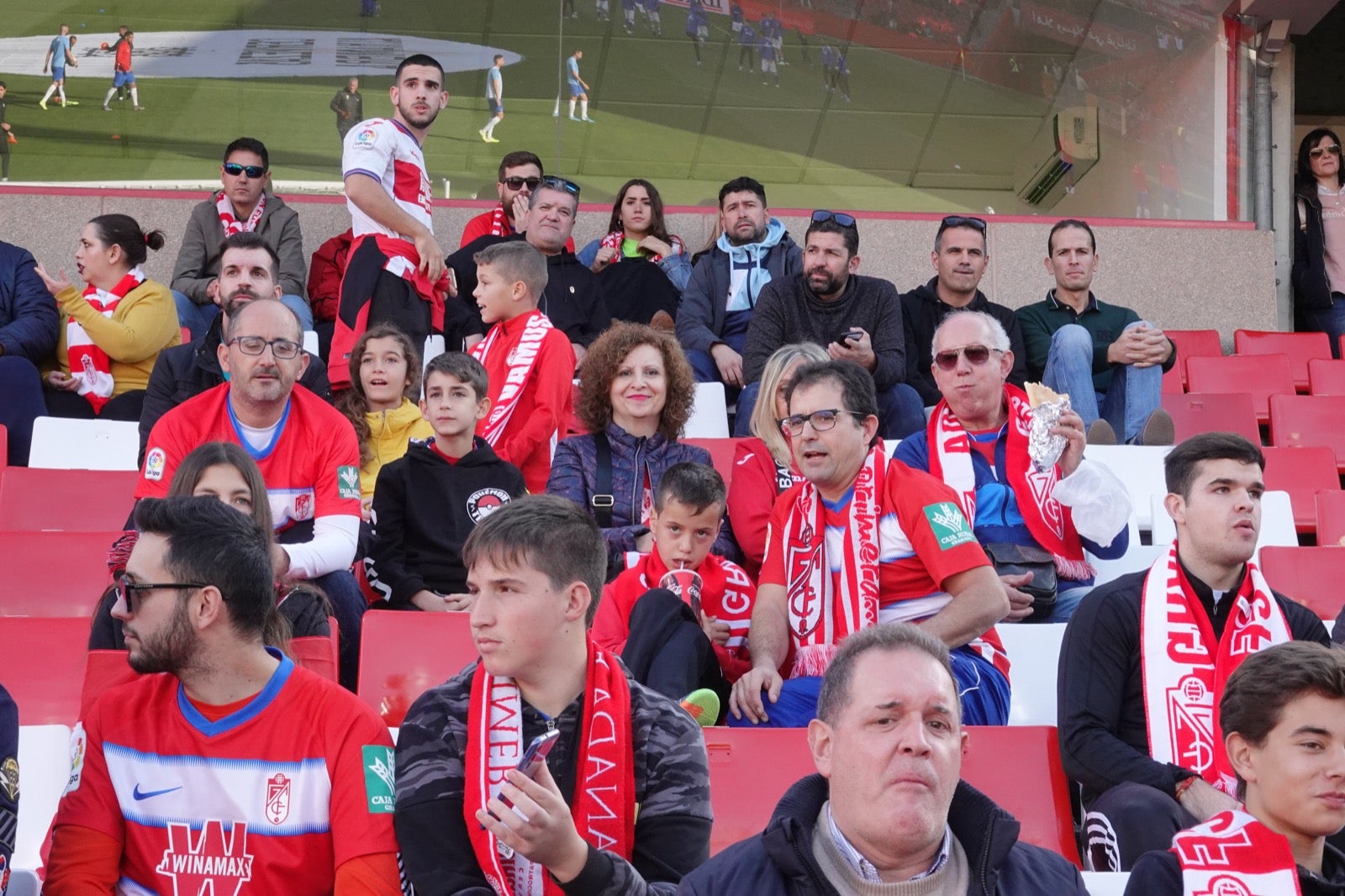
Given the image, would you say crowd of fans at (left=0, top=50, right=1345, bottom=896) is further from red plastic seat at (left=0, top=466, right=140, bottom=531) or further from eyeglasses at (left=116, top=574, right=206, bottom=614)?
red plastic seat at (left=0, top=466, right=140, bottom=531)

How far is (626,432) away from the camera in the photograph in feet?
14.3

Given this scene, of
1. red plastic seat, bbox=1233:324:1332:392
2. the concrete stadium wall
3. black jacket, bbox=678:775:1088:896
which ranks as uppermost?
the concrete stadium wall

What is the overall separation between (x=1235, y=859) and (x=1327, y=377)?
482cm

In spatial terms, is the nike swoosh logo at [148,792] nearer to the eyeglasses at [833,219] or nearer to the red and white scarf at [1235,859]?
the red and white scarf at [1235,859]

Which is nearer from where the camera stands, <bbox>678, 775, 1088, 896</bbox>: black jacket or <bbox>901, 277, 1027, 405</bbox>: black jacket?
<bbox>678, 775, 1088, 896</bbox>: black jacket

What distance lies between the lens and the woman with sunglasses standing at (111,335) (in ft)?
17.2

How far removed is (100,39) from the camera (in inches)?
296

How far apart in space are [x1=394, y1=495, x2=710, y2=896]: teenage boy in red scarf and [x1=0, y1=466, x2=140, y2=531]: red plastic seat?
2342 millimetres

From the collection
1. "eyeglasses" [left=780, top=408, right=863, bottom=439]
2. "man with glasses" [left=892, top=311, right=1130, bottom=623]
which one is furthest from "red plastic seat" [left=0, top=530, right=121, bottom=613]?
"man with glasses" [left=892, top=311, right=1130, bottom=623]

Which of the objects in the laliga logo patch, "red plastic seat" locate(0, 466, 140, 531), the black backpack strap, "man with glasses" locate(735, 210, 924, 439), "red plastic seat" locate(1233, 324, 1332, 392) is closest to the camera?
the laliga logo patch

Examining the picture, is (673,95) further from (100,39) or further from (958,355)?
(958,355)

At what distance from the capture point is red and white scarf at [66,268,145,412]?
5328mm

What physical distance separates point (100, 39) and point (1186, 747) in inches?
254

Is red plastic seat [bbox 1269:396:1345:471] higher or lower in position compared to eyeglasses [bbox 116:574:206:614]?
higher
